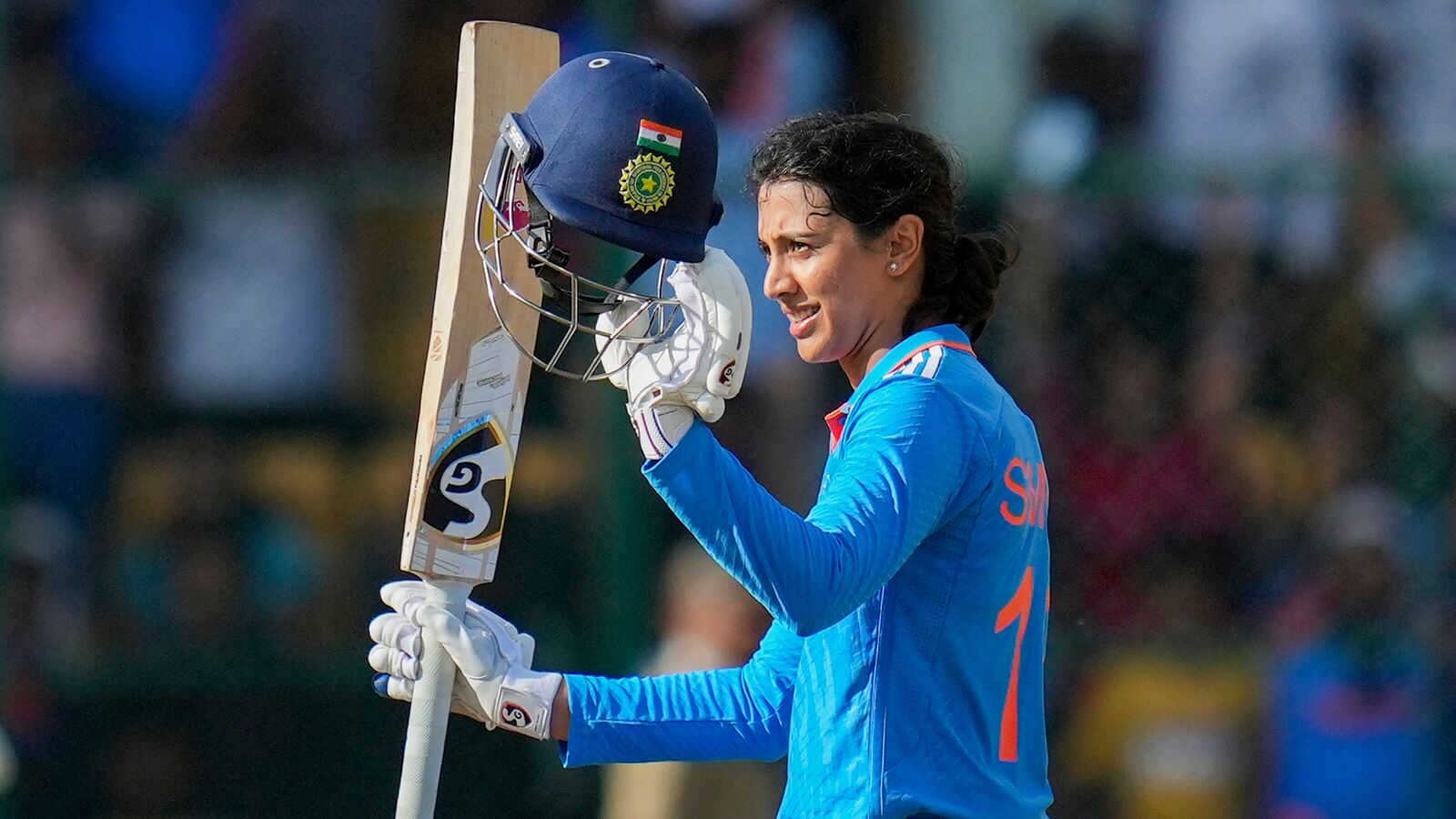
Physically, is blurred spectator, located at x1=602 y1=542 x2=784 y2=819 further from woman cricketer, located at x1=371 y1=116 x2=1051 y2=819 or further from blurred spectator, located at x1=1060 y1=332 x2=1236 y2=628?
woman cricketer, located at x1=371 y1=116 x2=1051 y2=819

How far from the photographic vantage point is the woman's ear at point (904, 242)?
2.34 metres

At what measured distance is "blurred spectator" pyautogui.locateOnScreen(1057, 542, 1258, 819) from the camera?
491cm

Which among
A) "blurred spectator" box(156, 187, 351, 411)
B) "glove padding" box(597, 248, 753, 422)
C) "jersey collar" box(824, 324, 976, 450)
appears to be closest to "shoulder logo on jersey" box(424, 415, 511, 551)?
"glove padding" box(597, 248, 753, 422)

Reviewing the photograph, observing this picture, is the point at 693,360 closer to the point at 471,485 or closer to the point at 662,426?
the point at 662,426

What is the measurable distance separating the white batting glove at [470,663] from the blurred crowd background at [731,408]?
233 centimetres

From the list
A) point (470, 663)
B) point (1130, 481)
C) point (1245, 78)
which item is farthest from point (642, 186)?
point (1245, 78)

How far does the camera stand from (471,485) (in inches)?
97.8

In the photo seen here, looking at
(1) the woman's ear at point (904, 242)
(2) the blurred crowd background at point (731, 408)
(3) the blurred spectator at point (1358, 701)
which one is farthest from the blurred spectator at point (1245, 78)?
(1) the woman's ear at point (904, 242)

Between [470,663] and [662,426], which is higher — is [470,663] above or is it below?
below

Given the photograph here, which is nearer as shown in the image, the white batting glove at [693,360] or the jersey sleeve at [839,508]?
the jersey sleeve at [839,508]

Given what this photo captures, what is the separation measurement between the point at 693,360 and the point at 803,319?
290mm

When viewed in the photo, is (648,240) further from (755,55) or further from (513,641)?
(755,55)

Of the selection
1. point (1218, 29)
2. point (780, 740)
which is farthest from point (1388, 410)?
point (780, 740)

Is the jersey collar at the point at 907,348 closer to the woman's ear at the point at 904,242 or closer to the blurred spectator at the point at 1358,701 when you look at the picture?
the woman's ear at the point at 904,242
